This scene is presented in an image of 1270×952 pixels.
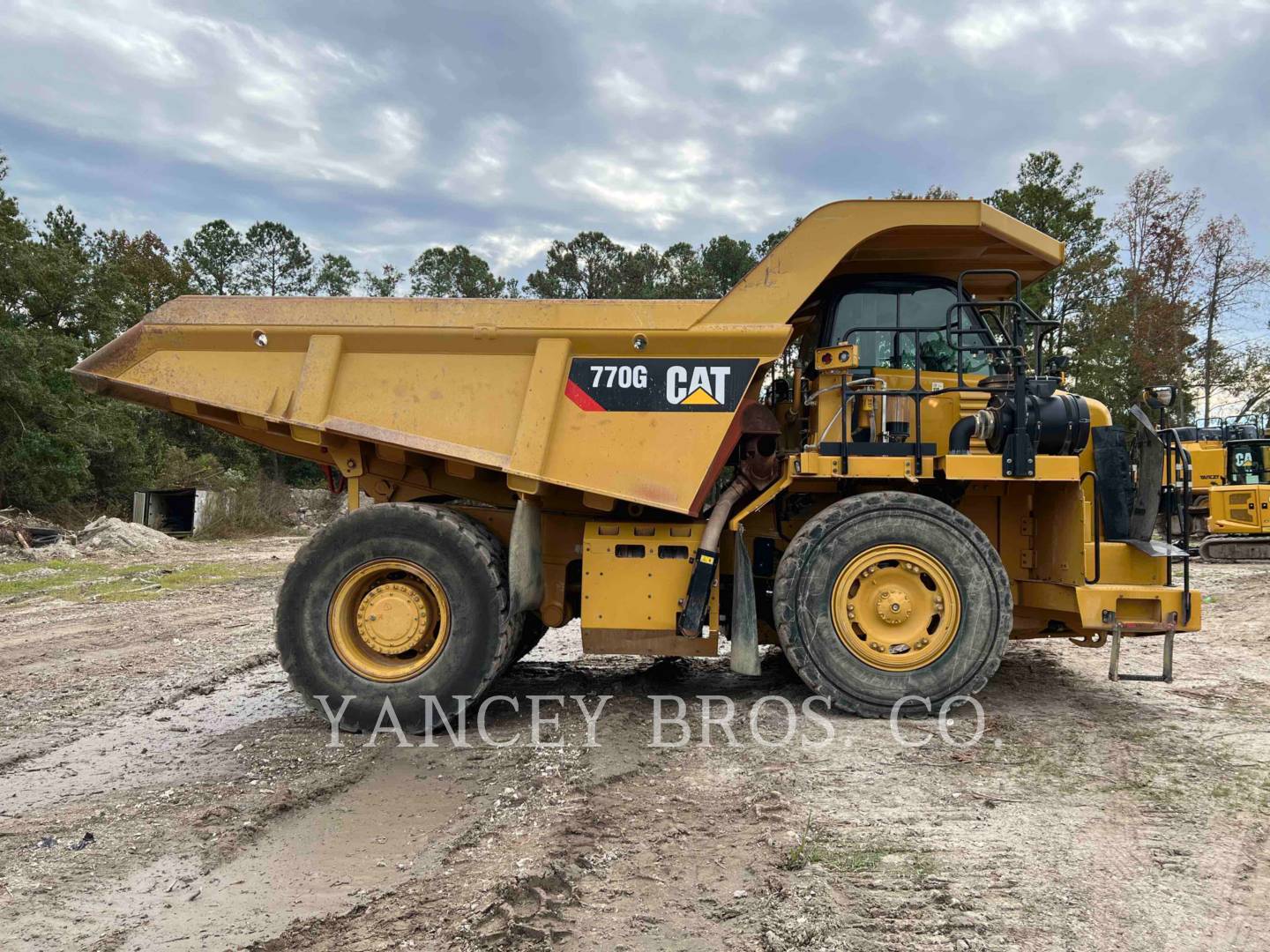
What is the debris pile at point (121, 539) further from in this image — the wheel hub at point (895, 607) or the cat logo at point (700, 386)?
the wheel hub at point (895, 607)

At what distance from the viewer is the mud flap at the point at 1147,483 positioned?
17.4 ft

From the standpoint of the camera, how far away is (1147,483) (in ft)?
17.6

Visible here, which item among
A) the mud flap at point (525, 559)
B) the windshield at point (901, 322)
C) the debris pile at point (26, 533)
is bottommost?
the debris pile at point (26, 533)

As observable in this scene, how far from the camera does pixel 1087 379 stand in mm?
26016

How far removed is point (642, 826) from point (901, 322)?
3677mm

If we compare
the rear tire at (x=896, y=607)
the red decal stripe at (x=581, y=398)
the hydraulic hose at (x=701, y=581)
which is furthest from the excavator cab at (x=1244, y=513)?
the red decal stripe at (x=581, y=398)

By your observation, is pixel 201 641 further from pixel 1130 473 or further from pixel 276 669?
pixel 1130 473

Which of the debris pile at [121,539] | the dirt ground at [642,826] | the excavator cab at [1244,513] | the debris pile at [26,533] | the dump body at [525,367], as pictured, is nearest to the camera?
the dirt ground at [642,826]

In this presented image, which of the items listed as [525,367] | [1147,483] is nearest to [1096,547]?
[1147,483]

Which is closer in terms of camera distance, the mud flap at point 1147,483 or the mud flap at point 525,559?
the mud flap at point 525,559

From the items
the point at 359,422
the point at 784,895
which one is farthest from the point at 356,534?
the point at 784,895

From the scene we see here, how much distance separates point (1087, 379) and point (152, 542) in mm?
26061

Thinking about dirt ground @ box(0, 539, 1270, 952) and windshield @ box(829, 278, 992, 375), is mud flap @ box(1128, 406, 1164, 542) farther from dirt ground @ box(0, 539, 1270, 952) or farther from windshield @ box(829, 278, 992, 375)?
dirt ground @ box(0, 539, 1270, 952)

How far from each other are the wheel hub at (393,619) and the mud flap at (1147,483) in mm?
4523
